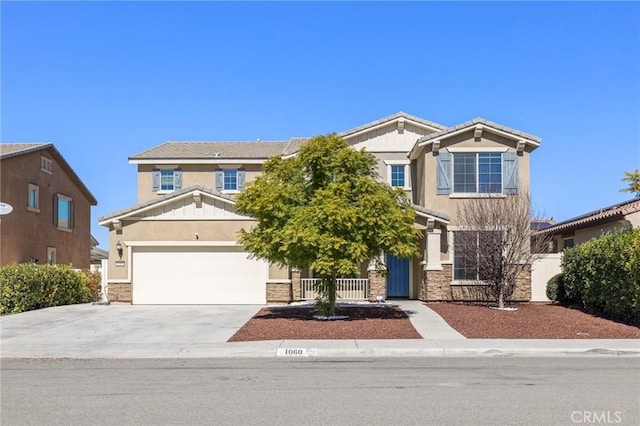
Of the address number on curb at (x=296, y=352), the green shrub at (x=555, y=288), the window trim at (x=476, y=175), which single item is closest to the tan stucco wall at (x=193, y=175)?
the window trim at (x=476, y=175)

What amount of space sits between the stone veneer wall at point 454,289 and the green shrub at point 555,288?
2.40ft

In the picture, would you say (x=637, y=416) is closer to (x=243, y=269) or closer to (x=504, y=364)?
(x=504, y=364)

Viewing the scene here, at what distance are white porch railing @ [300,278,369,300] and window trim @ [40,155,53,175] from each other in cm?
1481

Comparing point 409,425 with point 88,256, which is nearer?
point 409,425

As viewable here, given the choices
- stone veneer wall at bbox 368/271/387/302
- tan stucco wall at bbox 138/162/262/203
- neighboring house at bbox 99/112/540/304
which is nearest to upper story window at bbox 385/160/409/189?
neighboring house at bbox 99/112/540/304

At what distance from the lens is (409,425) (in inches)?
270

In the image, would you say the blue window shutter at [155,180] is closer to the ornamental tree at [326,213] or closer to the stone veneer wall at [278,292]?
the stone veneer wall at [278,292]

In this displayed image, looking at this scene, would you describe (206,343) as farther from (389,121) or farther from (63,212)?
(63,212)

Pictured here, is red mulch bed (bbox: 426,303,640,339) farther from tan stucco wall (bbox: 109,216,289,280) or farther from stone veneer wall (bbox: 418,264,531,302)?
tan stucco wall (bbox: 109,216,289,280)

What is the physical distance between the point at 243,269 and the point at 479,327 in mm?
9481

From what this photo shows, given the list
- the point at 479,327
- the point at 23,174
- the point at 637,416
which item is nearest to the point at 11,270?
the point at 23,174

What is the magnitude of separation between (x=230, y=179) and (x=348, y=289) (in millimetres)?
8863

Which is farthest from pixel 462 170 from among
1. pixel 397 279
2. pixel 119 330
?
pixel 119 330

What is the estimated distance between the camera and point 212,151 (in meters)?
29.5
